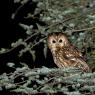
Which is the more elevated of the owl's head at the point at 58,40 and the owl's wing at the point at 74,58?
the owl's head at the point at 58,40

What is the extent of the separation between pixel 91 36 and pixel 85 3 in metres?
1.77

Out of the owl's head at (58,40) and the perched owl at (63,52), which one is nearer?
the perched owl at (63,52)

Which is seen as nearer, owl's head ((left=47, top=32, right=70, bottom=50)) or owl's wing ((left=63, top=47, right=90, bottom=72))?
owl's wing ((left=63, top=47, right=90, bottom=72))

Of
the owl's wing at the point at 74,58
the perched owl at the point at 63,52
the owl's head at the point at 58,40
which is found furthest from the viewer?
the owl's head at the point at 58,40

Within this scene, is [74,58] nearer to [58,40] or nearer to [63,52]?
[63,52]

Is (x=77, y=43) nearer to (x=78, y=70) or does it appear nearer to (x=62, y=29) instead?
(x=62, y=29)

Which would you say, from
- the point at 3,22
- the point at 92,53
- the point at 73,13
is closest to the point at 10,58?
the point at 3,22

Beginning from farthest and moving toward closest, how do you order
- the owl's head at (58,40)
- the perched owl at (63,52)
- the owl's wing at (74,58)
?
the owl's head at (58,40), the perched owl at (63,52), the owl's wing at (74,58)

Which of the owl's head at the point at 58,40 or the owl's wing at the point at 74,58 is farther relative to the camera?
the owl's head at the point at 58,40

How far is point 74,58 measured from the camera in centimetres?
448

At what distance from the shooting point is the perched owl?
4457 millimetres

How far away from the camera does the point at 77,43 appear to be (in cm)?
521

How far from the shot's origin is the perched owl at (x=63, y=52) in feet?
14.6

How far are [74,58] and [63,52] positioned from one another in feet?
0.56
